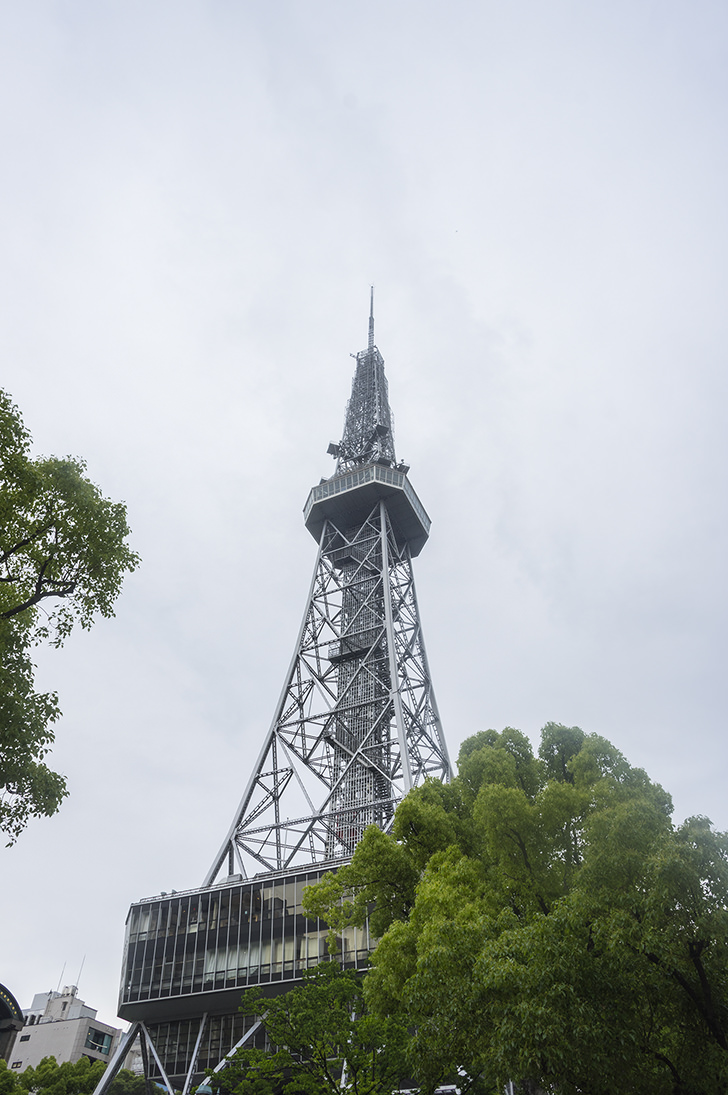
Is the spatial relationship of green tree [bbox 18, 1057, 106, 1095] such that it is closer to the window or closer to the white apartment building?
the white apartment building

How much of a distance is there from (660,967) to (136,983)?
2885 cm

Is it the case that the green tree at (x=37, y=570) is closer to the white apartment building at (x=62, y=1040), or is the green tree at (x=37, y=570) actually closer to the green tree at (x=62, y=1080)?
the green tree at (x=62, y=1080)

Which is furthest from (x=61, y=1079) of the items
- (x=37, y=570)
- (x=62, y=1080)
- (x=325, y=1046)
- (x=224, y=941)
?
(x=37, y=570)

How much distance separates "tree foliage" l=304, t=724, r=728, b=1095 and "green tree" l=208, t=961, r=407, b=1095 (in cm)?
68

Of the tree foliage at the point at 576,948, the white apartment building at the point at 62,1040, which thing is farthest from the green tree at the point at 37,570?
the white apartment building at the point at 62,1040

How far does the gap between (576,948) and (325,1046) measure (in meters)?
7.44

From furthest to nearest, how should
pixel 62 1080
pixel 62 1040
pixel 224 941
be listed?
pixel 62 1040, pixel 62 1080, pixel 224 941

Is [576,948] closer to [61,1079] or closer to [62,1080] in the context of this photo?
[62,1080]

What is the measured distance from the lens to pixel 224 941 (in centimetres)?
3241

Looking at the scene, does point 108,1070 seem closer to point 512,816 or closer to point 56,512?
point 512,816

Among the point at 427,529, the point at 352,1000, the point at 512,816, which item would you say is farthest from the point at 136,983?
the point at 427,529

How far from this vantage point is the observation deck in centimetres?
5628

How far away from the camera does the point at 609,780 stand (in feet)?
49.0

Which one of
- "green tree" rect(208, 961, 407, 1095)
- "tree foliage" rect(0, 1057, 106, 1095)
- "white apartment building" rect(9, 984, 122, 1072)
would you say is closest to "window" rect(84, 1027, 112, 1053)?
"white apartment building" rect(9, 984, 122, 1072)
